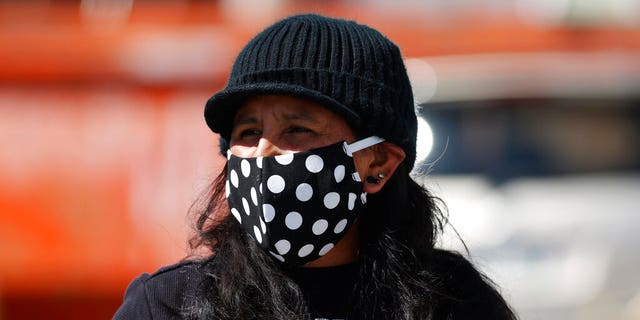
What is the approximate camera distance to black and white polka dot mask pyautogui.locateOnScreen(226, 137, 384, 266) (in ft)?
7.52

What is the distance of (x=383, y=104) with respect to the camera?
2377mm

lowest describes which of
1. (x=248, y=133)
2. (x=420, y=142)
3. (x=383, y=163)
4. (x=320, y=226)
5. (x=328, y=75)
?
(x=420, y=142)

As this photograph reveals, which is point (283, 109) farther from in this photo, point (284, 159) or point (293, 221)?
point (293, 221)

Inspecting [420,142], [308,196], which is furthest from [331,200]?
[420,142]

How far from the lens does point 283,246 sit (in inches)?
90.4

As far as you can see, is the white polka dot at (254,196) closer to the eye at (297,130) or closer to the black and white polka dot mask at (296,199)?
the black and white polka dot mask at (296,199)

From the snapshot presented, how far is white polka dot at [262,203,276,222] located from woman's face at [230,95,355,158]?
0.13m

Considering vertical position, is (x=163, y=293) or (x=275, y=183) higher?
(x=275, y=183)

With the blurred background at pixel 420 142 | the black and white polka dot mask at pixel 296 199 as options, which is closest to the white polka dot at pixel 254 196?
the black and white polka dot mask at pixel 296 199

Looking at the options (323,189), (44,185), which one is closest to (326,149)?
(323,189)

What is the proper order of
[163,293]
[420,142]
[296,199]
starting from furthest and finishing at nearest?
[420,142]
[296,199]
[163,293]

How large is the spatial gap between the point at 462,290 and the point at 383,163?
0.40 m

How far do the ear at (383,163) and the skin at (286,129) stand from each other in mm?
48

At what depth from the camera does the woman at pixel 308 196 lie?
2.25m
